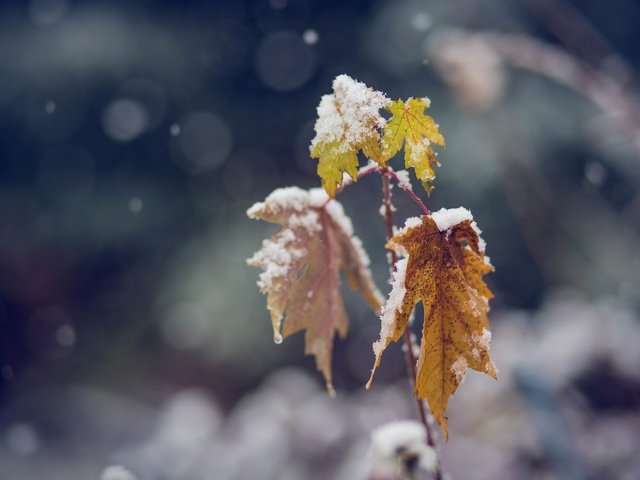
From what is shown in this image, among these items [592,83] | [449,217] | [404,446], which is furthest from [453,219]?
[592,83]

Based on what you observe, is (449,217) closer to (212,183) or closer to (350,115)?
(350,115)

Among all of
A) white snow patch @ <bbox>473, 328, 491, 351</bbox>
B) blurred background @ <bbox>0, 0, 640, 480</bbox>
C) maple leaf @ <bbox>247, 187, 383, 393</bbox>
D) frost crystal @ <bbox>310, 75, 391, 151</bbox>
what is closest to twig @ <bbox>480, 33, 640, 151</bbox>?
maple leaf @ <bbox>247, 187, 383, 393</bbox>

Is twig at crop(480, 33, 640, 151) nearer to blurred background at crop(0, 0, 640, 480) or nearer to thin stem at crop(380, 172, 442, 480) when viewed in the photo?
thin stem at crop(380, 172, 442, 480)

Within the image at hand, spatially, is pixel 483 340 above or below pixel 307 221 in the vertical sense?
below

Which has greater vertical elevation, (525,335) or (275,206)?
(525,335)

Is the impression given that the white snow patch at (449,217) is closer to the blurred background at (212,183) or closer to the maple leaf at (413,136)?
the maple leaf at (413,136)

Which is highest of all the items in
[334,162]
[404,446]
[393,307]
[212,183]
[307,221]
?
[212,183]

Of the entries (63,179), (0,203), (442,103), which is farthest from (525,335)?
(0,203)

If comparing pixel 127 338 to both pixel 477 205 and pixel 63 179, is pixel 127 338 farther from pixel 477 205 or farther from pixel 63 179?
pixel 477 205

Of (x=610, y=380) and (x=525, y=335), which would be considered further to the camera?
(x=525, y=335)
